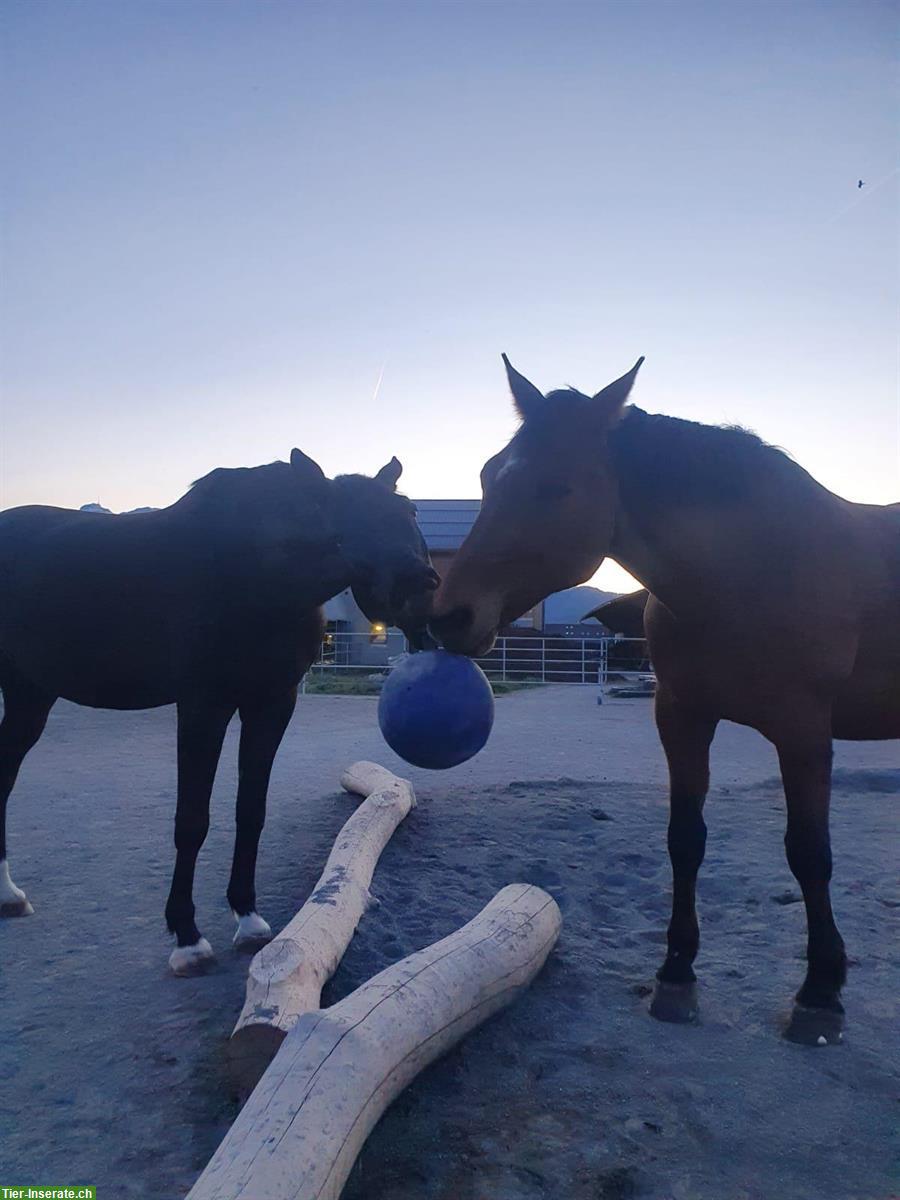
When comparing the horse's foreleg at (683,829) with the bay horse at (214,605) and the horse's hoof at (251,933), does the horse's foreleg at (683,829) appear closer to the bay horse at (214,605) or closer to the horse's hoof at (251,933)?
the bay horse at (214,605)

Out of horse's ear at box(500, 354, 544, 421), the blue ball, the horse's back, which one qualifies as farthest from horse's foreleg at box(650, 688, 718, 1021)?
the horse's back

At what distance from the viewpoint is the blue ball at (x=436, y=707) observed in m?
3.29

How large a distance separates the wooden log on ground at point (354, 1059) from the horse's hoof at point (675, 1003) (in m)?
0.48

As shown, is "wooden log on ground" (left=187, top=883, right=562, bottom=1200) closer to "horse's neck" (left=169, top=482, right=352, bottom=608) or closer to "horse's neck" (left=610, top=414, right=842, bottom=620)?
"horse's neck" (left=610, top=414, right=842, bottom=620)

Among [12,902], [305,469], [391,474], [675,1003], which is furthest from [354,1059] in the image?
[12,902]

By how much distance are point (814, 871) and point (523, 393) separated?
79.0 inches

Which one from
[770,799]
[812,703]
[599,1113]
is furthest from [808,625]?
[770,799]

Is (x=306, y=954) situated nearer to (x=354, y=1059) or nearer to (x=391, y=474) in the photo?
(x=354, y=1059)

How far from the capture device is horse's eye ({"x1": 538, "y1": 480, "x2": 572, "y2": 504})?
2.93m

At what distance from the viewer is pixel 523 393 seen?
3.07 m

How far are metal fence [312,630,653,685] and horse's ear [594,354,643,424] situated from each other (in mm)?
19001

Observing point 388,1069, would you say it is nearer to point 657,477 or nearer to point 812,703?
point 812,703

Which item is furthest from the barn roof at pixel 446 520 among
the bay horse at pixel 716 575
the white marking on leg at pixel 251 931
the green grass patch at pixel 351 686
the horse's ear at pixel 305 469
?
the bay horse at pixel 716 575

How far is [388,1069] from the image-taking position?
2283 millimetres
